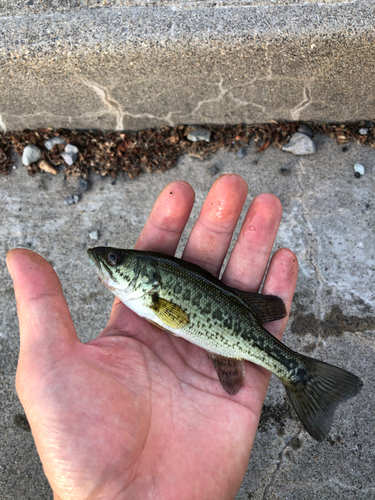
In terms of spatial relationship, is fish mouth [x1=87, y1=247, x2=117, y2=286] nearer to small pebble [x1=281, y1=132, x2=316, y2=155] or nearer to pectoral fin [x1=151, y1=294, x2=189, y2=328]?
pectoral fin [x1=151, y1=294, x2=189, y2=328]

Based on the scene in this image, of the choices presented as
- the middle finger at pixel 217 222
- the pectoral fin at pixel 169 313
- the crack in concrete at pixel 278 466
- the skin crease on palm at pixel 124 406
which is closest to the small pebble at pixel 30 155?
the skin crease on palm at pixel 124 406

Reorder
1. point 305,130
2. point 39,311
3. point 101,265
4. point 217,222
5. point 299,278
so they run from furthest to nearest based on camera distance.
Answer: point 305,130 < point 299,278 < point 217,222 < point 101,265 < point 39,311

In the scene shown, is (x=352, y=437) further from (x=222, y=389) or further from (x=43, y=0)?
(x=43, y=0)

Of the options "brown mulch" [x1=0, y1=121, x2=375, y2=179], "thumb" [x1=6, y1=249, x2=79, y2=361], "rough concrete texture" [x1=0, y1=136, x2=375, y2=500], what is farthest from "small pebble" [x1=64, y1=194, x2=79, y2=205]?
"thumb" [x1=6, y1=249, x2=79, y2=361]

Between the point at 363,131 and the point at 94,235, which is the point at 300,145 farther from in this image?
the point at 94,235

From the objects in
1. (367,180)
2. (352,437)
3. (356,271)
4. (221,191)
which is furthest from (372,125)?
(352,437)

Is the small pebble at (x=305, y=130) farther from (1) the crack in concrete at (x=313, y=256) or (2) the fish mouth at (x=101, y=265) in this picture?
(2) the fish mouth at (x=101, y=265)

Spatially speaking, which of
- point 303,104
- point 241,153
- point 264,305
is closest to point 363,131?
point 303,104
